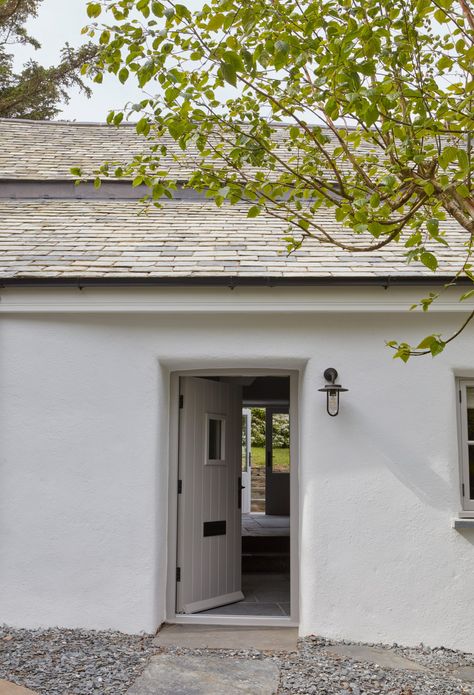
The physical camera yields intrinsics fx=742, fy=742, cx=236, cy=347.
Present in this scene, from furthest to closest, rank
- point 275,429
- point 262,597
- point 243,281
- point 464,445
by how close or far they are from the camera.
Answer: point 275,429
point 262,597
point 464,445
point 243,281

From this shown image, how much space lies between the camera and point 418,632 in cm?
694

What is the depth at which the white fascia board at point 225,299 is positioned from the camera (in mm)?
7262

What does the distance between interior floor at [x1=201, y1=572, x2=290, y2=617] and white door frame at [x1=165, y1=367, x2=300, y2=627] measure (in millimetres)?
371

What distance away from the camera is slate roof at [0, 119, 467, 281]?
738cm

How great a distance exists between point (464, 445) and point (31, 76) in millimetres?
19285

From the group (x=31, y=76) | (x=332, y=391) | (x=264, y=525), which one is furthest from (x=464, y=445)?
(x=31, y=76)

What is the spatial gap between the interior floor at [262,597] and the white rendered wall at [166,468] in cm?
96

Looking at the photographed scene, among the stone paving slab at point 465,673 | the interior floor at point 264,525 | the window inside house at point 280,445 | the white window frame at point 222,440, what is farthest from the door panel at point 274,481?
the stone paving slab at point 465,673

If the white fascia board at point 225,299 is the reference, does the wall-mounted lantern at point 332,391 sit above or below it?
below

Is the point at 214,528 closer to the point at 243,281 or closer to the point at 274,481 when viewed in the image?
the point at 243,281

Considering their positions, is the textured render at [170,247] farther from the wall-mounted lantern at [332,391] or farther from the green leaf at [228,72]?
the green leaf at [228,72]

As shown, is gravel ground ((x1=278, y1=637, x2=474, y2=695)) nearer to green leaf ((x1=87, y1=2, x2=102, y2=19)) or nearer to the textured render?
the textured render

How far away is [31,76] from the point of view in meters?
22.2

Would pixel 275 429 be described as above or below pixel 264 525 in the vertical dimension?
above
